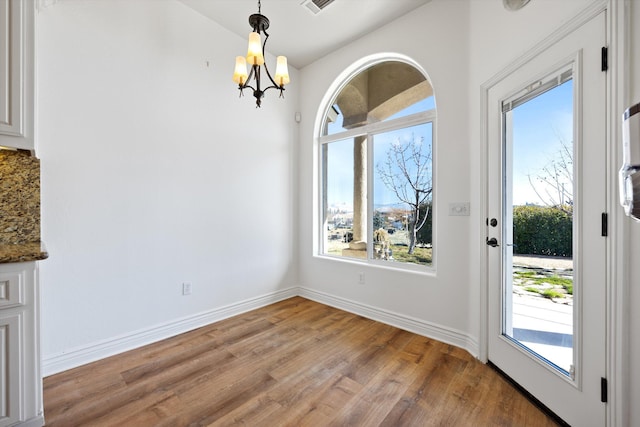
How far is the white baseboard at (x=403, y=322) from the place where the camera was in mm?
2256

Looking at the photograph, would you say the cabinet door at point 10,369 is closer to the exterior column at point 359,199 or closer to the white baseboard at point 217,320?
the white baseboard at point 217,320

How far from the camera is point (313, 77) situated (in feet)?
11.5

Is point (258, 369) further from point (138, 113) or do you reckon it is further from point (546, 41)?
point (546, 41)

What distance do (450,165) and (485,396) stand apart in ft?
5.73

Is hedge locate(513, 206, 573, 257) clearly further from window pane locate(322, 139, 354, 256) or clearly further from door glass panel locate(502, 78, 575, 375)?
window pane locate(322, 139, 354, 256)

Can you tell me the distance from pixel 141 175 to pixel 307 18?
7.31 ft

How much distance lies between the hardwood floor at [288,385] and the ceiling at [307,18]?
3.14 metres

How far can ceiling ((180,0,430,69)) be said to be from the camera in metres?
2.49

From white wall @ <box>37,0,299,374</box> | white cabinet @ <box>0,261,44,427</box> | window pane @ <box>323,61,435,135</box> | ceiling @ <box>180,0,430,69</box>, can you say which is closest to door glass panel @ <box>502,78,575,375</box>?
window pane @ <box>323,61,435,135</box>

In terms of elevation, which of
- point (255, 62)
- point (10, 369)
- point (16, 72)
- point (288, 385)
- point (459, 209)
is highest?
point (255, 62)

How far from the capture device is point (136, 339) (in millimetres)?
2246

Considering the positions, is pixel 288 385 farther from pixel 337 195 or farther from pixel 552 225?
pixel 337 195

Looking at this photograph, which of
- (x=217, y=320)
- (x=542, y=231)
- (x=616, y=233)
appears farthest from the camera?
(x=217, y=320)

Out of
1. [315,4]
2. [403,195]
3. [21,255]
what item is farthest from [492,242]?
[21,255]
